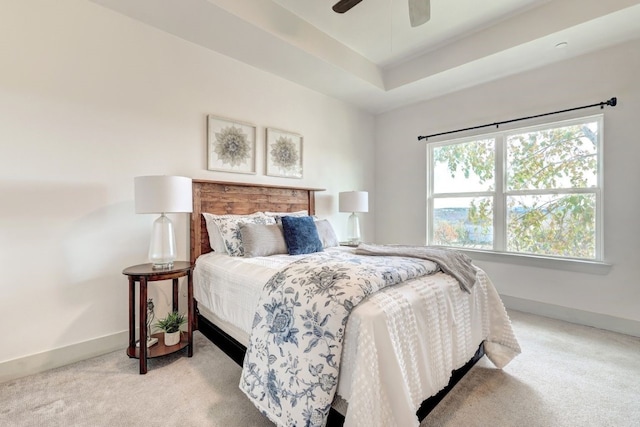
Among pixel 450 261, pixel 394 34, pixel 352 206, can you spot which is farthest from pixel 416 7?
pixel 352 206

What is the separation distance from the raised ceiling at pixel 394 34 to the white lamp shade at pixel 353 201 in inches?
55.8

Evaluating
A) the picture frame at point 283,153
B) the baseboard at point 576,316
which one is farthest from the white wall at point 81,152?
the baseboard at point 576,316

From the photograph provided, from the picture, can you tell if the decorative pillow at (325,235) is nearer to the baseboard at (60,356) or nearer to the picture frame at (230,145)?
the picture frame at (230,145)

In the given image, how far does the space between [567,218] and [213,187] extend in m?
3.80

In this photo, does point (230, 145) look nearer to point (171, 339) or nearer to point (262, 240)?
point (262, 240)

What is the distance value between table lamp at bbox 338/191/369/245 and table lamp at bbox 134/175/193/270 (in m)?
2.19

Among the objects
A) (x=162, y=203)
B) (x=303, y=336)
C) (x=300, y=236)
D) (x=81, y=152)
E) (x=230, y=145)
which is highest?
(x=230, y=145)

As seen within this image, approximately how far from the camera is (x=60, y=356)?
2062mm

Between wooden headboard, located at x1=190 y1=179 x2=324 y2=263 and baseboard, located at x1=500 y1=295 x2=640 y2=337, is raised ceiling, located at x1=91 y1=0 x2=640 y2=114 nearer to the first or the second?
wooden headboard, located at x1=190 y1=179 x2=324 y2=263

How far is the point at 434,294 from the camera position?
1.59 m

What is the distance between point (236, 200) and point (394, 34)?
2.51m

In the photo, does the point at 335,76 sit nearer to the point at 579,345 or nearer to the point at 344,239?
the point at 344,239

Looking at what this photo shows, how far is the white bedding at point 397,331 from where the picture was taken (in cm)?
115

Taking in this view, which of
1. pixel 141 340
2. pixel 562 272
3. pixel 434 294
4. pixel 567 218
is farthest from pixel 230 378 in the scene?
pixel 567 218
